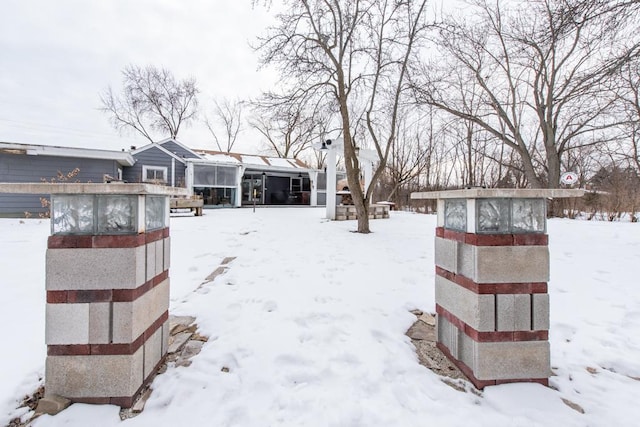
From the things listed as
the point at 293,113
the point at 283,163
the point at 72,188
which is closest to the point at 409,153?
the point at 283,163

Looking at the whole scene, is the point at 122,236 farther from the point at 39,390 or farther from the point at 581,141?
the point at 581,141

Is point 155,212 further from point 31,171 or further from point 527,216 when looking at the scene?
point 31,171

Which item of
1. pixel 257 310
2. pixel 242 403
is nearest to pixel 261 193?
pixel 257 310

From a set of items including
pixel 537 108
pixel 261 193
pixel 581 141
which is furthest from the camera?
pixel 261 193

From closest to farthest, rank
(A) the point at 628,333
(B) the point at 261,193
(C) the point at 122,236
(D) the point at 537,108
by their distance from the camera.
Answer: (C) the point at 122,236 → (A) the point at 628,333 → (D) the point at 537,108 → (B) the point at 261,193

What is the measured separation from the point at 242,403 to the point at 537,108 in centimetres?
→ 1333

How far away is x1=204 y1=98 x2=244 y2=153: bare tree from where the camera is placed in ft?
78.4

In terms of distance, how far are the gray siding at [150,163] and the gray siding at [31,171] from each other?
7.07 ft

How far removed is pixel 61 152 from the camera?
9.51 metres

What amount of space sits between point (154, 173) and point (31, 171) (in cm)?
392

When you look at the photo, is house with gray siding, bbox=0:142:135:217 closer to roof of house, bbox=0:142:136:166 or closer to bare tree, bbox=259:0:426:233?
roof of house, bbox=0:142:136:166

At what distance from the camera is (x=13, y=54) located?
37.4 ft

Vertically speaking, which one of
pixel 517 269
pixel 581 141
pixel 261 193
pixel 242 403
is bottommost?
pixel 242 403

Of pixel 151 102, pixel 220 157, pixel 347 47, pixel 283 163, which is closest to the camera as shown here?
pixel 347 47
